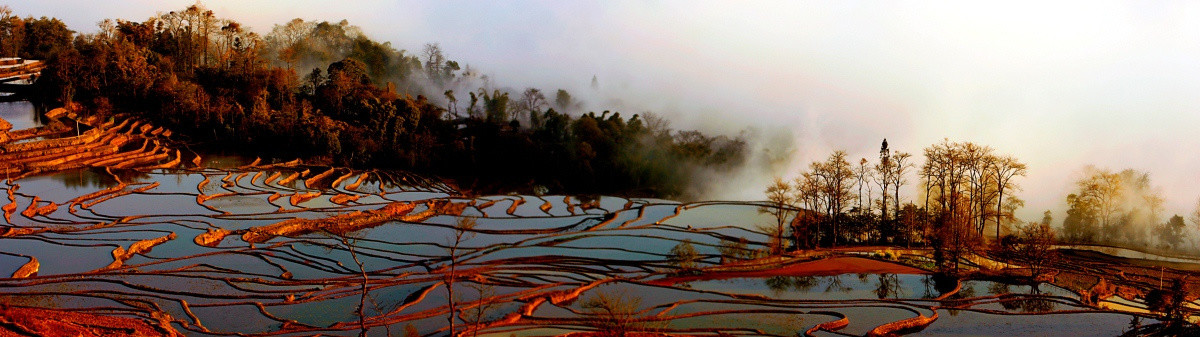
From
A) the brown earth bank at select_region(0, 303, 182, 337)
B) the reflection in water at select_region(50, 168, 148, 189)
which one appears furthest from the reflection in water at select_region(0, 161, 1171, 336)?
the brown earth bank at select_region(0, 303, 182, 337)

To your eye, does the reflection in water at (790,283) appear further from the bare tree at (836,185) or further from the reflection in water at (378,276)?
the bare tree at (836,185)

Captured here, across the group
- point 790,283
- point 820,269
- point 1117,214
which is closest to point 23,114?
point 790,283

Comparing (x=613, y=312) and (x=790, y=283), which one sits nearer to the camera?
(x=613, y=312)

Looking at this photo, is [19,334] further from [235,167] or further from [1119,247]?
[1119,247]

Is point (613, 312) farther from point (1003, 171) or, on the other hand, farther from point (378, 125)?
point (378, 125)

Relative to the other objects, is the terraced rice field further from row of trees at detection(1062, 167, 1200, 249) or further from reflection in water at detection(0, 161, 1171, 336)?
row of trees at detection(1062, 167, 1200, 249)

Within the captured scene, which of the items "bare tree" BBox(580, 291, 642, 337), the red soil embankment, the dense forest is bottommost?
"bare tree" BBox(580, 291, 642, 337)
